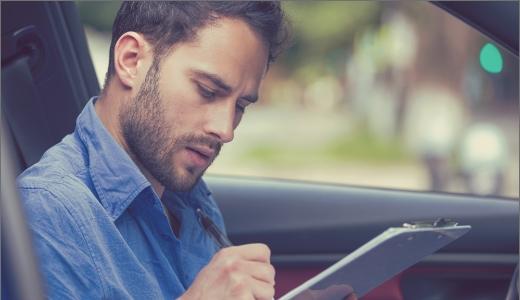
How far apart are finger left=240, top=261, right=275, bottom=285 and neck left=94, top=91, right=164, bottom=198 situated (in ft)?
1.04

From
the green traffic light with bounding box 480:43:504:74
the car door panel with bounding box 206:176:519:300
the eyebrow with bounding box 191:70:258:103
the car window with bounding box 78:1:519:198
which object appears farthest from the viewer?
the car window with bounding box 78:1:519:198

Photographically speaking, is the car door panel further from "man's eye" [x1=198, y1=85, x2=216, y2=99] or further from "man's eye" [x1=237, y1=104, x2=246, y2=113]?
"man's eye" [x1=198, y1=85, x2=216, y2=99]

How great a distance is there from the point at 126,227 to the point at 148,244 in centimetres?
5

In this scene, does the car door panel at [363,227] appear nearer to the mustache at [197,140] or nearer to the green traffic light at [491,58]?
the green traffic light at [491,58]

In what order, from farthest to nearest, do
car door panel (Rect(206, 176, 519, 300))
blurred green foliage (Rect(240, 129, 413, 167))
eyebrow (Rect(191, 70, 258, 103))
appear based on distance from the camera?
blurred green foliage (Rect(240, 129, 413, 167)) → car door panel (Rect(206, 176, 519, 300)) → eyebrow (Rect(191, 70, 258, 103))

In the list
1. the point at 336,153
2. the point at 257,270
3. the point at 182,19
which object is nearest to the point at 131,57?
the point at 182,19

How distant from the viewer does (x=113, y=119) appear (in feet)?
6.11

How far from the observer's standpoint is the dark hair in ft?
6.13

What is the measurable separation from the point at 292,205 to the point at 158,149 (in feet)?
3.14

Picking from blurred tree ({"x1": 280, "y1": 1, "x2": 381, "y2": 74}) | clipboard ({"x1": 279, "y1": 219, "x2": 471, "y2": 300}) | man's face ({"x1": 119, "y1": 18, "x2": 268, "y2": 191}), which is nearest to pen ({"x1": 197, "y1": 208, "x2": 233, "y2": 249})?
man's face ({"x1": 119, "y1": 18, "x2": 268, "y2": 191})

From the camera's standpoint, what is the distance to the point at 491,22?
1722 millimetres

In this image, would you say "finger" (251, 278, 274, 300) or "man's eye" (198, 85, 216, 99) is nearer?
"finger" (251, 278, 274, 300)

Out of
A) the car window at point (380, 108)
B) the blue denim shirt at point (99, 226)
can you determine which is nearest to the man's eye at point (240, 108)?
the blue denim shirt at point (99, 226)

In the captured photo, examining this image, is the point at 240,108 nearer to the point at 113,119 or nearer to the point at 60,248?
the point at 113,119
